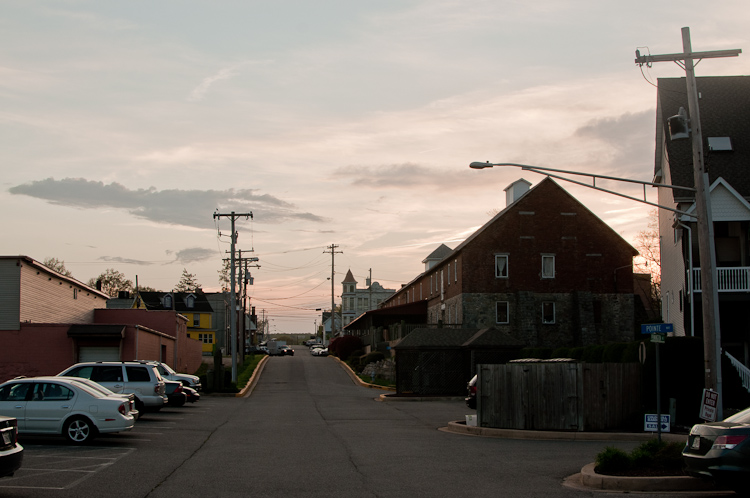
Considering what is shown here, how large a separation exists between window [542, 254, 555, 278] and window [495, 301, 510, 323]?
3317 millimetres

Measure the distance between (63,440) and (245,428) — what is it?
546 centimetres

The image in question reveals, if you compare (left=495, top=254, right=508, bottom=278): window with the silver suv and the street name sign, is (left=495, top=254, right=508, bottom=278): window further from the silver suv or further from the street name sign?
the street name sign

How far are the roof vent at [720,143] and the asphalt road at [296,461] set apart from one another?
17.6m

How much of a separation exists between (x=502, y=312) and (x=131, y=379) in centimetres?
3132

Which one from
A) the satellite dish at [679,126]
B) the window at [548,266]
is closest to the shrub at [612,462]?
the satellite dish at [679,126]

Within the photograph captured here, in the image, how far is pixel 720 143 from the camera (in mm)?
33500

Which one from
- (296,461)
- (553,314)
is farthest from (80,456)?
(553,314)

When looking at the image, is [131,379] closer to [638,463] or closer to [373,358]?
[638,463]

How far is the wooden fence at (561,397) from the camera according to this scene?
20.9 metres

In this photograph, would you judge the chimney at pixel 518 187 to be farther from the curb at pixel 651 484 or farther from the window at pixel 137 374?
the curb at pixel 651 484

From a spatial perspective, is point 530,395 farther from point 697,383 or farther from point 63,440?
point 63,440

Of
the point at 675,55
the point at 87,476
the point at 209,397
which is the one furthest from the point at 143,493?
the point at 209,397

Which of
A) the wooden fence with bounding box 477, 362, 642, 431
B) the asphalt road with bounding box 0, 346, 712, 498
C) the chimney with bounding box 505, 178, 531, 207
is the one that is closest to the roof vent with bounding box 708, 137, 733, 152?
the wooden fence with bounding box 477, 362, 642, 431

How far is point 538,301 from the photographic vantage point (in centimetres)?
5112
